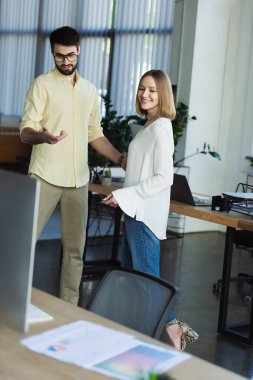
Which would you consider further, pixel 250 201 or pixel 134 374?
pixel 250 201

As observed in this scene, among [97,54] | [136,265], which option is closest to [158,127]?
[136,265]

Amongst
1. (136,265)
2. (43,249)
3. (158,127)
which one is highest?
(158,127)

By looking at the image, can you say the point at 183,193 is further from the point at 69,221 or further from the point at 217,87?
the point at 217,87

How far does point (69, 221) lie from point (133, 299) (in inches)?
70.6

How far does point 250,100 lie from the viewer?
8.70m

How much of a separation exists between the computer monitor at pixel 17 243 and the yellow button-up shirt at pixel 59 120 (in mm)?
2311

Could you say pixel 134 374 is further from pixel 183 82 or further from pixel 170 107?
pixel 183 82

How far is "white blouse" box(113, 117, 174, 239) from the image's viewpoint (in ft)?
12.7

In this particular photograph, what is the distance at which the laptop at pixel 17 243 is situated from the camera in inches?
73.5

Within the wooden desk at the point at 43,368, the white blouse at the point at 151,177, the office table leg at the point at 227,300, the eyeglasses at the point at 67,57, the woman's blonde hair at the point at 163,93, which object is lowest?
the office table leg at the point at 227,300

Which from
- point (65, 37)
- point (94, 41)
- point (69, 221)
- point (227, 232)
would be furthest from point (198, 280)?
point (94, 41)

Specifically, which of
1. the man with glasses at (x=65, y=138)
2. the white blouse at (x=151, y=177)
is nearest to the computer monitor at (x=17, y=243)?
the white blouse at (x=151, y=177)

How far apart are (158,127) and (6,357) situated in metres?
2.10

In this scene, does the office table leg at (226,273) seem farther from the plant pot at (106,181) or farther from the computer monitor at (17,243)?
the computer monitor at (17,243)
